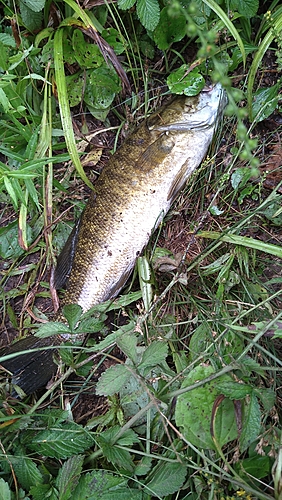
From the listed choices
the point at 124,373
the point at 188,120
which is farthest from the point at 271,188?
the point at 124,373

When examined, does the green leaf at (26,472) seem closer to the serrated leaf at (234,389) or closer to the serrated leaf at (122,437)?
the serrated leaf at (122,437)

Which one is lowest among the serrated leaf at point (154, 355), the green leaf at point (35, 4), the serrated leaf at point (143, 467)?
the serrated leaf at point (143, 467)

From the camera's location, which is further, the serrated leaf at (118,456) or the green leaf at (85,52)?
the green leaf at (85,52)

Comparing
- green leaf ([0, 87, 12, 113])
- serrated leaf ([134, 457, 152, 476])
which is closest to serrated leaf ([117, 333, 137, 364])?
serrated leaf ([134, 457, 152, 476])

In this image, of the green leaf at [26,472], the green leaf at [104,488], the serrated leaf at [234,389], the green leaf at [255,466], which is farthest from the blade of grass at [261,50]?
the green leaf at [26,472]

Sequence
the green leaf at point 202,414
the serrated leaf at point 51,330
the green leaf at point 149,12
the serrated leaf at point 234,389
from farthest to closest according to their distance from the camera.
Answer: the green leaf at point 149,12 → the serrated leaf at point 51,330 → the green leaf at point 202,414 → the serrated leaf at point 234,389

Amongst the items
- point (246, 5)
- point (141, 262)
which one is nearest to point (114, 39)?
point (246, 5)
